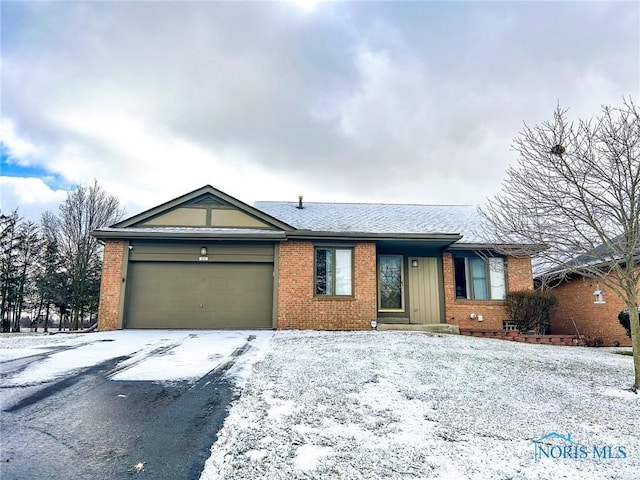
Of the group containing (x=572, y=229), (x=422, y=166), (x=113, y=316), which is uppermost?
(x=422, y=166)

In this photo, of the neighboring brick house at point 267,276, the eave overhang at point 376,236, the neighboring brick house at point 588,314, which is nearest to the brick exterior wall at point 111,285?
the neighboring brick house at point 267,276

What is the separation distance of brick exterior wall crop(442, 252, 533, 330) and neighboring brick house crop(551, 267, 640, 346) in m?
1.33

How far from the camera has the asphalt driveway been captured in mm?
2467

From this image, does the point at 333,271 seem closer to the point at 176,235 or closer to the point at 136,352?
the point at 176,235

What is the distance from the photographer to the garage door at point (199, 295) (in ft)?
31.8

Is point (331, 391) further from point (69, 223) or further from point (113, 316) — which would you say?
point (69, 223)

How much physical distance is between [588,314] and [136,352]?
40.7ft

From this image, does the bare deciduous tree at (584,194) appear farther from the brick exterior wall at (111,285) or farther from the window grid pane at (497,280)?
the brick exterior wall at (111,285)

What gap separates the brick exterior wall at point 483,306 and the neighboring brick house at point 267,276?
0.03 m

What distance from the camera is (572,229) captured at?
519 cm

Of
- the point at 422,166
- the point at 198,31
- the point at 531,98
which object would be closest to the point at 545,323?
the point at 531,98

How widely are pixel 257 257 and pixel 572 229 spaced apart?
7.36 metres

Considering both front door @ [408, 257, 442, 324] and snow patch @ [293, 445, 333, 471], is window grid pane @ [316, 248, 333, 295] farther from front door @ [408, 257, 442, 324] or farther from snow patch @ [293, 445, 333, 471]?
snow patch @ [293, 445, 333, 471]

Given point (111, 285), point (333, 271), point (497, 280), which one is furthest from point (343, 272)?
point (111, 285)
